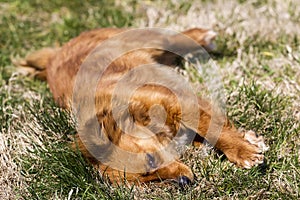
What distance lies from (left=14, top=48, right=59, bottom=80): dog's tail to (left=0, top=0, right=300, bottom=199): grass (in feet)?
0.39

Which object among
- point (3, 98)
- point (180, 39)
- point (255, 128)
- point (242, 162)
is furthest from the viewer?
point (180, 39)

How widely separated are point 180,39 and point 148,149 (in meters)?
1.95

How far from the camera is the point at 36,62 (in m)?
5.46

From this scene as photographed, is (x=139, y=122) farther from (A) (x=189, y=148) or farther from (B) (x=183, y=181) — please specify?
(B) (x=183, y=181)

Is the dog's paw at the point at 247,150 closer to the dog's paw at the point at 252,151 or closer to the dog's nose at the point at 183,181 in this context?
the dog's paw at the point at 252,151

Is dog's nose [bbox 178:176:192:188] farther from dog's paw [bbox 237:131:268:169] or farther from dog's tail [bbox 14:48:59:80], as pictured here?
dog's tail [bbox 14:48:59:80]

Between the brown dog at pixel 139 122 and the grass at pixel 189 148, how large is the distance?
0.10 m

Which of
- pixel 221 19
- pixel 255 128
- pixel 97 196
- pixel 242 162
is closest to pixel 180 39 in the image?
pixel 221 19

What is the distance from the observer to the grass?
140 inches

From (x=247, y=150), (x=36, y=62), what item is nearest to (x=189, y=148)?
(x=247, y=150)

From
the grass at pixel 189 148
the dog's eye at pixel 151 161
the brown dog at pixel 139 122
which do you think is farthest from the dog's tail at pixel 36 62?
the dog's eye at pixel 151 161

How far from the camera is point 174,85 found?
416cm

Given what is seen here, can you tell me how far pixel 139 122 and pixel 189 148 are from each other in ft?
1.35

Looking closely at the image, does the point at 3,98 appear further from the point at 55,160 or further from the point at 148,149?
the point at 148,149
